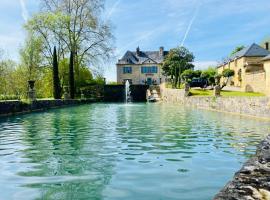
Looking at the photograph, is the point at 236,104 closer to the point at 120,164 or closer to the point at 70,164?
the point at 120,164

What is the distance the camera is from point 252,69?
50938 mm

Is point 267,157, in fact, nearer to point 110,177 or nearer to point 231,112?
point 110,177

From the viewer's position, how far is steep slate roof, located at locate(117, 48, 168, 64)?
85188 mm

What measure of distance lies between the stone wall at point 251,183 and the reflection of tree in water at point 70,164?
2.73m

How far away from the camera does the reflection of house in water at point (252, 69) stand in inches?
1599

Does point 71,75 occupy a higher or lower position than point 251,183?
higher

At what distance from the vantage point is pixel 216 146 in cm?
1141

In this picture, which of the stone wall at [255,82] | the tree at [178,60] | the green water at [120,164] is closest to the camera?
the green water at [120,164]

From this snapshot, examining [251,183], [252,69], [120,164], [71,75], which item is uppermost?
[252,69]

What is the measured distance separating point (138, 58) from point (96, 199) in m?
81.9

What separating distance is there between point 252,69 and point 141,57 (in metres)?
39.8

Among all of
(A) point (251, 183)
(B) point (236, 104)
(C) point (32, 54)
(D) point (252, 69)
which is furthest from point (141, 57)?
(A) point (251, 183)

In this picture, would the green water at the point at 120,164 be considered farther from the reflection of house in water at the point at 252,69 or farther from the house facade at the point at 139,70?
the house facade at the point at 139,70

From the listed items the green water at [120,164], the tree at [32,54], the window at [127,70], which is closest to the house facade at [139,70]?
the window at [127,70]
